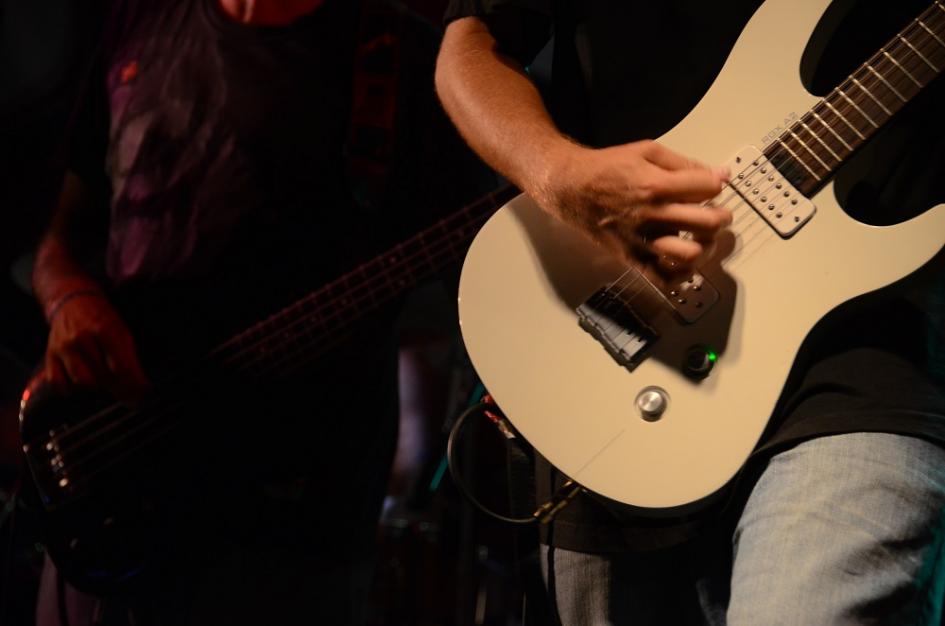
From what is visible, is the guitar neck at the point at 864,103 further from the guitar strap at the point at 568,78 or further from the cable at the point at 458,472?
the cable at the point at 458,472

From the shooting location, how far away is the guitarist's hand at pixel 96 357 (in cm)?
186

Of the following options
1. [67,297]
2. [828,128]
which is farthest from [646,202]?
[67,297]

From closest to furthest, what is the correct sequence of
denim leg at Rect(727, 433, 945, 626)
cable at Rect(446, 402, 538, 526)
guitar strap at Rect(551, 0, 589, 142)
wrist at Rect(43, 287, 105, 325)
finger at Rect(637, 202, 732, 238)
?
denim leg at Rect(727, 433, 945, 626) → finger at Rect(637, 202, 732, 238) → cable at Rect(446, 402, 538, 526) → guitar strap at Rect(551, 0, 589, 142) → wrist at Rect(43, 287, 105, 325)

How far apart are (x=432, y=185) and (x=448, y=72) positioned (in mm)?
656

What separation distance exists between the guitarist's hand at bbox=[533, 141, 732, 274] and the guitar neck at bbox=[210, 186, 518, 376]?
781 millimetres

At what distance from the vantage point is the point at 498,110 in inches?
51.5

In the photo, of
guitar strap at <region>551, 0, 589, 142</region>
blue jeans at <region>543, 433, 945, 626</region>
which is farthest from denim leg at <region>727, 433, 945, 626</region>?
guitar strap at <region>551, 0, 589, 142</region>

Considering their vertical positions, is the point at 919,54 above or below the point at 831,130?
above

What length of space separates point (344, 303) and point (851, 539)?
4.00 feet

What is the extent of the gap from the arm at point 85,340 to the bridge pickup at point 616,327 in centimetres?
110

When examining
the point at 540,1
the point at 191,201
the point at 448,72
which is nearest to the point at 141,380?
the point at 191,201

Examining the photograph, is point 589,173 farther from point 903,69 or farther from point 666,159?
point 903,69

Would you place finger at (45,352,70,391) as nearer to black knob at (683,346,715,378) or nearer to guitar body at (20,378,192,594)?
guitar body at (20,378,192,594)

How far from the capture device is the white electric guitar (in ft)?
3.36
